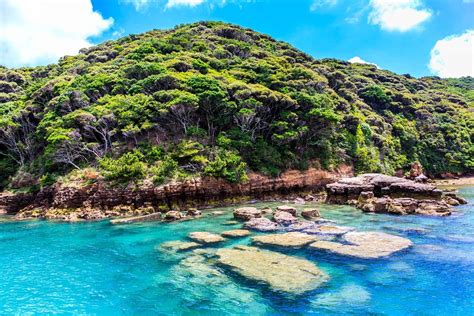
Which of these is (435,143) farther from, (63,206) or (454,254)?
(63,206)

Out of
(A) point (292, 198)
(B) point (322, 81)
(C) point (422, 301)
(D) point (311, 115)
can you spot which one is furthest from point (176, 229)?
(B) point (322, 81)

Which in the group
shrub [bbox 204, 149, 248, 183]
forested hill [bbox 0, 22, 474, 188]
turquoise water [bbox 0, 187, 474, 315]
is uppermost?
forested hill [bbox 0, 22, 474, 188]

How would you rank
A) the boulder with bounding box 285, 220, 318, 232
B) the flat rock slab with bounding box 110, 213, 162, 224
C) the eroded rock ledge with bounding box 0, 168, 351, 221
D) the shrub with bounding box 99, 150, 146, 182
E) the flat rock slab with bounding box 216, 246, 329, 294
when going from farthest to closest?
the shrub with bounding box 99, 150, 146, 182, the eroded rock ledge with bounding box 0, 168, 351, 221, the flat rock slab with bounding box 110, 213, 162, 224, the boulder with bounding box 285, 220, 318, 232, the flat rock slab with bounding box 216, 246, 329, 294

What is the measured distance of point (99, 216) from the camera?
117 ft

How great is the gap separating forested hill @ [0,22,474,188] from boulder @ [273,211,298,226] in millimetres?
13807

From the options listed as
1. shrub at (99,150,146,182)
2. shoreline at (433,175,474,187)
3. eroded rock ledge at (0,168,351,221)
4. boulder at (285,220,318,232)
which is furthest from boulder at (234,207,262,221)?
shoreline at (433,175,474,187)

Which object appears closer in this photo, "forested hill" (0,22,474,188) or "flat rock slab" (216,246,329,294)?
"flat rock slab" (216,246,329,294)

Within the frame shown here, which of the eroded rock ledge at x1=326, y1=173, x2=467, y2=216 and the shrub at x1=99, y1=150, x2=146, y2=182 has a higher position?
the shrub at x1=99, y1=150, x2=146, y2=182

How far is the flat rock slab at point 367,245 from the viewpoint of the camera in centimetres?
1825

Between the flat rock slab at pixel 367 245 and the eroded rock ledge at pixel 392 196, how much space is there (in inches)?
445

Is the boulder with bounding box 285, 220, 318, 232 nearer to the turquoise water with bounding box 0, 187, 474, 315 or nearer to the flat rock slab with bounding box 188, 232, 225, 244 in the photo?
the turquoise water with bounding box 0, 187, 474, 315

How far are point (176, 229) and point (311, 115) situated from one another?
30781 millimetres

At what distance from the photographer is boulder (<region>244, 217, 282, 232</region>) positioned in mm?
25917

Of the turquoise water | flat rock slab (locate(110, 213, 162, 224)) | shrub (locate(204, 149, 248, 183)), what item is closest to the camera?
the turquoise water
